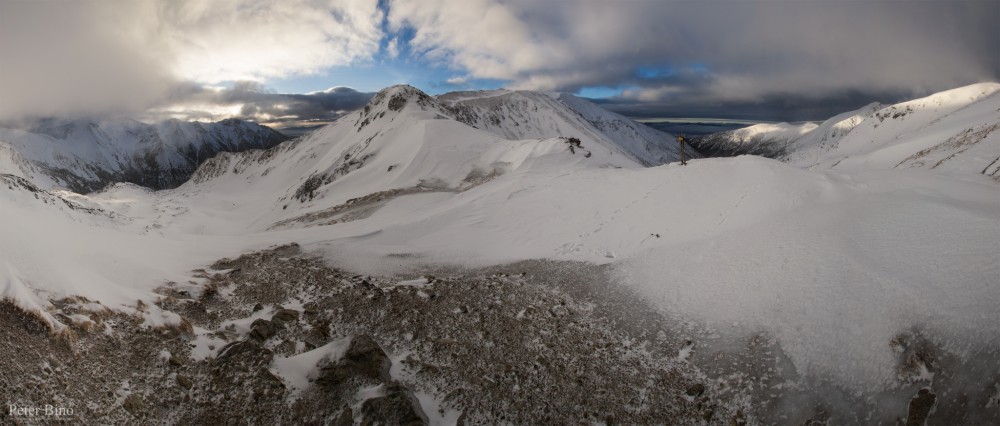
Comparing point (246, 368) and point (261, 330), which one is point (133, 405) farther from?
point (261, 330)

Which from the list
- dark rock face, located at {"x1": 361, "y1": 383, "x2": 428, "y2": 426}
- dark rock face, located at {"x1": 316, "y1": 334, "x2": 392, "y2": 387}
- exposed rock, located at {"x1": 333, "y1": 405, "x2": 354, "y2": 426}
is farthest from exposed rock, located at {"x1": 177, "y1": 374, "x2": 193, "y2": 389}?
dark rock face, located at {"x1": 361, "y1": 383, "x2": 428, "y2": 426}

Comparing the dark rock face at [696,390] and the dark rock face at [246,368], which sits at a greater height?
the dark rock face at [246,368]

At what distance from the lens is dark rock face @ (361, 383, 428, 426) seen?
9.62 meters

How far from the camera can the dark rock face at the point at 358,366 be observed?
10680mm

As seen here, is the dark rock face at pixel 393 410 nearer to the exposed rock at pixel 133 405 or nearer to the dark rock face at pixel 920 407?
the exposed rock at pixel 133 405

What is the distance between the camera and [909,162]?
28.5 m

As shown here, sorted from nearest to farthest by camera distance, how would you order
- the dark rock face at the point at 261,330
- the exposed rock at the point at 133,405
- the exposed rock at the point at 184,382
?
the exposed rock at the point at 133,405 → the exposed rock at the point at 184,382 → the dark rock face at the point at 261,330

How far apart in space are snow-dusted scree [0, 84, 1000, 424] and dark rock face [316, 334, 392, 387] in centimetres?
5

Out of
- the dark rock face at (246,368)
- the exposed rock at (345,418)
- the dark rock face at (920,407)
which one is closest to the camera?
the dark rock face at (920,407)

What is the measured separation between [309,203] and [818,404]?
68.1 meters

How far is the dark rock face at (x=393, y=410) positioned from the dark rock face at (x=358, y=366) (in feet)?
3.40

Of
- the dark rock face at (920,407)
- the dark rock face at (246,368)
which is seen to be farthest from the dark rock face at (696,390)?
the dark rock face at (246,368)

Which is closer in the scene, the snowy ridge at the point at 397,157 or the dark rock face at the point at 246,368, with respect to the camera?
the dark rock face at the point at 246,368

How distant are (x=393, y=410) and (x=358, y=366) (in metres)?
1.80
